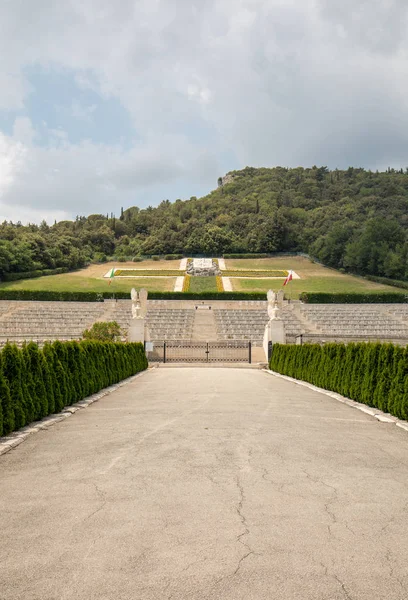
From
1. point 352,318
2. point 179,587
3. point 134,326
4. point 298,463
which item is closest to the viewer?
point 179,587

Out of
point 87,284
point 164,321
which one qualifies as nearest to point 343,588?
point 164,321

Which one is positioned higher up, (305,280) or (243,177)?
(243,177)

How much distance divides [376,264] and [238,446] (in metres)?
67.3

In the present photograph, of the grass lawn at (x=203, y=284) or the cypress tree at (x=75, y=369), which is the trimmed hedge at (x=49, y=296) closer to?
the grass lawn at (x=203, y=284)

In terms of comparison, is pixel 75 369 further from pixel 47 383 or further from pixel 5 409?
pixel 5 409

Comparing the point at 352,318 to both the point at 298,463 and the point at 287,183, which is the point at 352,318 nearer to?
the point at 298,463

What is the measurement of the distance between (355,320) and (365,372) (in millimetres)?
30528

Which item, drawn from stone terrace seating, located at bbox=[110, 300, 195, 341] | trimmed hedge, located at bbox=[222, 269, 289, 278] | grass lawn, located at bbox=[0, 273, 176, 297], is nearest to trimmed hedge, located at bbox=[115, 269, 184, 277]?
grass lawn, located at bbox=[0, 273, 176, 297]

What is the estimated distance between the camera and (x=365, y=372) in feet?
33.4

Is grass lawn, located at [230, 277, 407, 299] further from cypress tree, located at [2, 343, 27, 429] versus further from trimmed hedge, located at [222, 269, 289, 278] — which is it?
cypress tree, located at [2, 343, 27, 429]

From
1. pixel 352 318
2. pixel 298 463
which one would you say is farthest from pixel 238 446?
pixel 352 318

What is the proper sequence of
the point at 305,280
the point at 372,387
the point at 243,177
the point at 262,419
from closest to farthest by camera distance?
1. the point at 262,419
2. the point at 372,387
3. the point at 305,280
4. the point at 243,177

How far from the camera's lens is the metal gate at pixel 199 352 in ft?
87.4

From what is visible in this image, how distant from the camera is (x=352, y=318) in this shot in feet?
135
